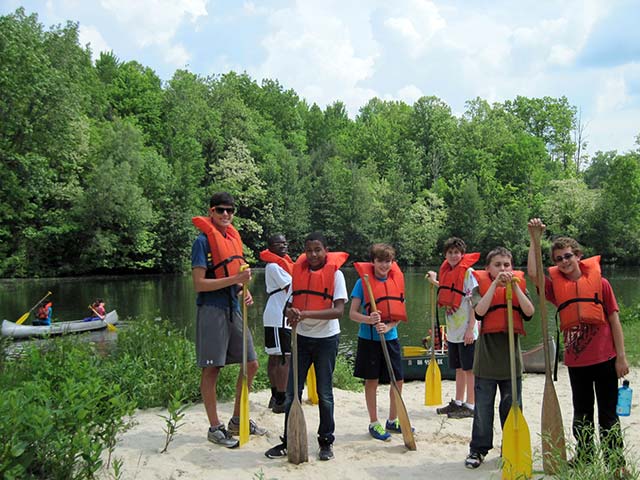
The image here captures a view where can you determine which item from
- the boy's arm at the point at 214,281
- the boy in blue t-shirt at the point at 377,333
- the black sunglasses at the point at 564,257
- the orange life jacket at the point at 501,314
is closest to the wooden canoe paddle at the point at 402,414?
the boy in blue t-shirt at the point at 377,333

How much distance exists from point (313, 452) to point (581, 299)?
92.4 inches

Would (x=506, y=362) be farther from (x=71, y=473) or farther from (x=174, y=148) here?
(x=174, y=148)

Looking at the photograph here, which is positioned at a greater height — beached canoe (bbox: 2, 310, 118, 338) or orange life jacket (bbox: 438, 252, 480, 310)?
orange life jacket (bbox: 438, 252, 480, 310)

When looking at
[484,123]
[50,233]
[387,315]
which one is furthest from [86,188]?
[484,123]

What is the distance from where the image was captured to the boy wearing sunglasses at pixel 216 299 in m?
4.51

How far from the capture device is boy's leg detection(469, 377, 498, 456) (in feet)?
13.9

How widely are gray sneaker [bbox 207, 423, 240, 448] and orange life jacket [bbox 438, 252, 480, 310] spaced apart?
272 cm

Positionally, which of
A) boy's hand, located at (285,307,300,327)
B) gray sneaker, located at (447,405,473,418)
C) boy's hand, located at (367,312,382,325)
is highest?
boy's hand, located at (285,307,300,327)

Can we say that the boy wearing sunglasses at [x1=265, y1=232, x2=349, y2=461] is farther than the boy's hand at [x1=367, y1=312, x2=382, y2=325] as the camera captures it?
No

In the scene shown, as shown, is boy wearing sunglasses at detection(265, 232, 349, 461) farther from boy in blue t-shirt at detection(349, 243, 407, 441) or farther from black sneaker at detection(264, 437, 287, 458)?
boy in blue t-shirt at detection(349, 243, 407, 441)

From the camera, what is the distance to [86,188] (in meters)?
36.7

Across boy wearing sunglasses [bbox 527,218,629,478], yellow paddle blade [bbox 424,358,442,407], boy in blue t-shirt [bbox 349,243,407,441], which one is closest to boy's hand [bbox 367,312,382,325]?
boy in blue t-shirt [bbox 349,243,407,441]

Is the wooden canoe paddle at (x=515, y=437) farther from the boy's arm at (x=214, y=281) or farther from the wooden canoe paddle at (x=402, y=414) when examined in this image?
the boy's arm at (x=214, y=281)

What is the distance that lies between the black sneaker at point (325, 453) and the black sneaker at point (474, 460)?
1.01 m
